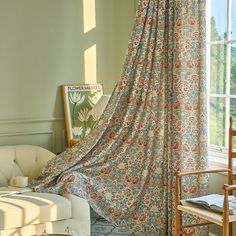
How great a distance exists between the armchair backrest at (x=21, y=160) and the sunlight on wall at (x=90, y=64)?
2.90 ft

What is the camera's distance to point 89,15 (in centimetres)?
423

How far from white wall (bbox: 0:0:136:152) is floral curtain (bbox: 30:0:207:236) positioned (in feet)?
1.71

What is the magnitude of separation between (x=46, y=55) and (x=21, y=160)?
3.26 ft

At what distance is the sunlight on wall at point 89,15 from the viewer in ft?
13.8

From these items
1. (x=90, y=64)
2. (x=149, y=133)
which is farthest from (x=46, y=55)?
(x=149, y=133)

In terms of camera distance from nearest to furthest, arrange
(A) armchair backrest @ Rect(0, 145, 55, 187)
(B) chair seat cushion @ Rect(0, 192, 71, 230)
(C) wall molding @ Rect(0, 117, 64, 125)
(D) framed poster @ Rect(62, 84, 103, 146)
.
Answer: (B) chair seat cushion @ Rect(0, 192, 71, 230)
(A) armchair backrest @ Rect(0, 145, 55, 187)
(C) wall molding @ Rect(0, 117, 64, 125)
(D) framed poster @ Rect(62, 84, 103, 146)

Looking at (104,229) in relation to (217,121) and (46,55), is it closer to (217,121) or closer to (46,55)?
(217,121)

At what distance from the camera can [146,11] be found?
357cm

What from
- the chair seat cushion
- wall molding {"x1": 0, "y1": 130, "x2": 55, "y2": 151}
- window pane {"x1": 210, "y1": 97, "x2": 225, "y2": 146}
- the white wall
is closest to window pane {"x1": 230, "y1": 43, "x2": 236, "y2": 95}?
window pane {"x1": 210, "y1": 97, "x2": 225, "y2": 146}

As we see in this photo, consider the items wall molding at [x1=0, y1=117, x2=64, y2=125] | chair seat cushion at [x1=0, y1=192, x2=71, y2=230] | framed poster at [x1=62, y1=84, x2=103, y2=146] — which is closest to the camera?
chair seat cushion at [x1=0, y1=192, x2=71, y2=230]

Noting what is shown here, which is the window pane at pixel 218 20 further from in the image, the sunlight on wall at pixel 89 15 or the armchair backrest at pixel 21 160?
the armchair backrest at pixel 21 160

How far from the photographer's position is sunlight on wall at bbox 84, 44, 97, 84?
13.9 ft

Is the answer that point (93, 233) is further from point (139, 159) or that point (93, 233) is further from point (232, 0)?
point (232, 0)

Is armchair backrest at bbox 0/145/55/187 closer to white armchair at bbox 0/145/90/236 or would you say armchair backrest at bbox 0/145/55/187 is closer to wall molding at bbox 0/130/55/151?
white armchair at bbox 0/145/90/236
